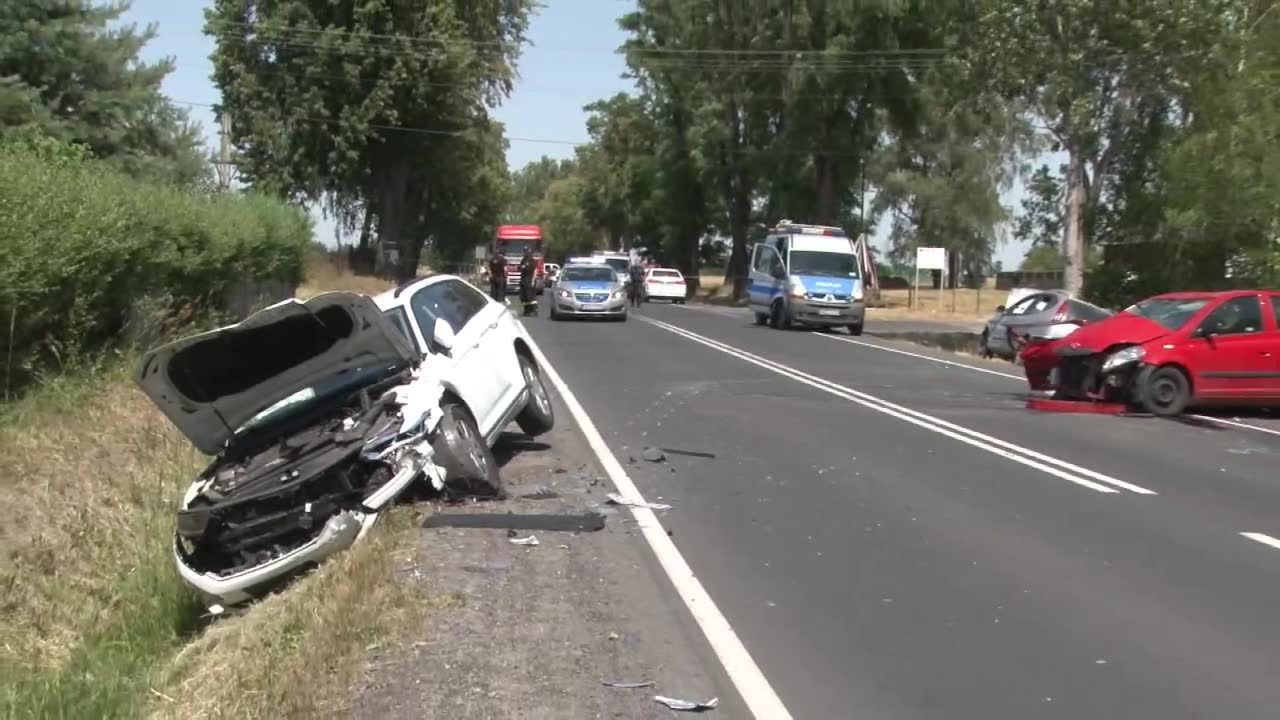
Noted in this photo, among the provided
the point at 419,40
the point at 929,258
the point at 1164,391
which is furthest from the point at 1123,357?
the point at 419,40

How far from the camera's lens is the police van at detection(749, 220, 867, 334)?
34000mm

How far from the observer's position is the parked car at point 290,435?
8.20 metres

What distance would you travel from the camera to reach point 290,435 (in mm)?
8766

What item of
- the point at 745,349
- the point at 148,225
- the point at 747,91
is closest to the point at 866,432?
the point at 148,225

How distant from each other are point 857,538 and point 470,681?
372cm

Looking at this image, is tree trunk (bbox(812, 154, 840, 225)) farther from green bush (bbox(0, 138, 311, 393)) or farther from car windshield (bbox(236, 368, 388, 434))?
car windshield (bbox(236, 368, 388, 434))

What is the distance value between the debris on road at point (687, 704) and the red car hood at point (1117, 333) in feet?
39.0

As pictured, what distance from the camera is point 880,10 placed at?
154 ft

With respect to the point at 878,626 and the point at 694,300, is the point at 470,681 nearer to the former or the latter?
the point at 878,626

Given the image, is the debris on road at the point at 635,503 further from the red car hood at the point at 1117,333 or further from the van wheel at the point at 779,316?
the van wheel at the point at 779,316

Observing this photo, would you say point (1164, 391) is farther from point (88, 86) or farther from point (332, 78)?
point (332, 78)

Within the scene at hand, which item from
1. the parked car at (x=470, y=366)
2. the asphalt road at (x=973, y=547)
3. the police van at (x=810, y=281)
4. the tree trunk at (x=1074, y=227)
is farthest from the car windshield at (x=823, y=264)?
the parked car at (x=470, y=366)

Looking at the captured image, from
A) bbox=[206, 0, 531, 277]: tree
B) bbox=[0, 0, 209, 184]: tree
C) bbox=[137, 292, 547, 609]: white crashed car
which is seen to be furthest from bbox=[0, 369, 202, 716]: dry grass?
bbox=[206, 0, 531, 277]: tree

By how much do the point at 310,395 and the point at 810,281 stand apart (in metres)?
26.3
